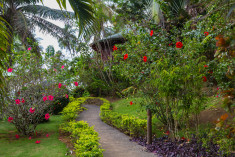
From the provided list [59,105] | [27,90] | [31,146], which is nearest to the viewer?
[31,146]

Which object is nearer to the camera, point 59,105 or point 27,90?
point 27,90

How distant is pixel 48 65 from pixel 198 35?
485 cm

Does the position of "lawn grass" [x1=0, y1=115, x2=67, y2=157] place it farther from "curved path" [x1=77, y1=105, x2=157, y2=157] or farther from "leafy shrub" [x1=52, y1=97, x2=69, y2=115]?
"leafy shrub" [x1=52, y1=97, x2=69, y2=115]

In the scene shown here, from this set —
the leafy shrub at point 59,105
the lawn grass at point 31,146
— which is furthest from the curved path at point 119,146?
the leafy shrub at point 59,105

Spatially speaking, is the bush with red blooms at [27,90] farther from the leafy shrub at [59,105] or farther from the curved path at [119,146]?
the leafy shrub at [59,105]

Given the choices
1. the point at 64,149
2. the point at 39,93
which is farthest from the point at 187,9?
the point at 64,149

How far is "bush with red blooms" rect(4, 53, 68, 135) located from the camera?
6188 millimetres

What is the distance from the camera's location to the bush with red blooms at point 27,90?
6188 mm

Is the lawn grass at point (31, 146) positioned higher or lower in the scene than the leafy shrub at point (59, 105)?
lower

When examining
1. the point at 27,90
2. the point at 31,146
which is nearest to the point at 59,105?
the point at 27,90

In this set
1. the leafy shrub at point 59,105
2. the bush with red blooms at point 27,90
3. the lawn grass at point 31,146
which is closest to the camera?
the lawn grass at point 31,146

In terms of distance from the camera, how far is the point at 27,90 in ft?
20.8

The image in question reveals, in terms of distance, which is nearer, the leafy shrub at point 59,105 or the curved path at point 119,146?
the curved path at point 119,146

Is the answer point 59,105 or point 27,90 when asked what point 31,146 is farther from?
point 59,105
